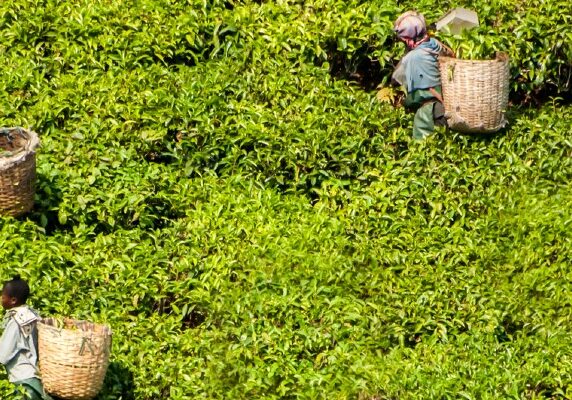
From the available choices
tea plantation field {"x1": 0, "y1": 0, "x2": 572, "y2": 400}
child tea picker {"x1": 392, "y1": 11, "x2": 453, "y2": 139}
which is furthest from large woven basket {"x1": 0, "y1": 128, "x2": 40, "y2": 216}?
child tea picker {"x1": 392, "y1": 11, "x2": 453, "y2": 139}

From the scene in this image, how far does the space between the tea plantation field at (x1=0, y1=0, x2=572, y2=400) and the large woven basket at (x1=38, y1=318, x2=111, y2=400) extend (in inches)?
14.0

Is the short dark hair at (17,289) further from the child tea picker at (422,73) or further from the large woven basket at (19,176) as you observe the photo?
the child tea picker at (422,73)

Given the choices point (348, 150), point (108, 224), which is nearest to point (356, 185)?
point (348, 150)

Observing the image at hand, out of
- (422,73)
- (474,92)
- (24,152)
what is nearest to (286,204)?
(422,73)

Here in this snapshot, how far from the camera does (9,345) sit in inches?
317

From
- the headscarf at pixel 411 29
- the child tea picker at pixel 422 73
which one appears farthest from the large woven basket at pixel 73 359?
the headscarf at pixel 411 29

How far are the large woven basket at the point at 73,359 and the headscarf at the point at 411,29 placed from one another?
12.0ft

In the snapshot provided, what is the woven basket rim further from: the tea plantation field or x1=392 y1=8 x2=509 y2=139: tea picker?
x1=392 y1=8 x2=509 y2=139: tea picker

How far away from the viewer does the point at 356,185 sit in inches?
411

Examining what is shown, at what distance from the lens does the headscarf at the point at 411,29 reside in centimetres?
1061

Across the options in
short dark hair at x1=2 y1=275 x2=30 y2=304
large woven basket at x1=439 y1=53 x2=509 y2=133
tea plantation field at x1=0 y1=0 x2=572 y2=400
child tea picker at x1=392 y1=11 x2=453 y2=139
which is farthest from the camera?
child tea picker at x1=392 y1=11 x2=453 y2=139

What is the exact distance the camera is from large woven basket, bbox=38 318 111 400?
798 centimetres

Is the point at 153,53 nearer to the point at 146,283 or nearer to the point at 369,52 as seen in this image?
the point at 369,52

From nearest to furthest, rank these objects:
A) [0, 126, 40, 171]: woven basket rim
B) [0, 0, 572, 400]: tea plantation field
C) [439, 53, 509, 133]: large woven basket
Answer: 1. [0, 0, 572, 400]: tea plantation field
2. [0, 126, 40, 171]: woven basket rim
3. [439, 53, 509, 133]: large woven basket
